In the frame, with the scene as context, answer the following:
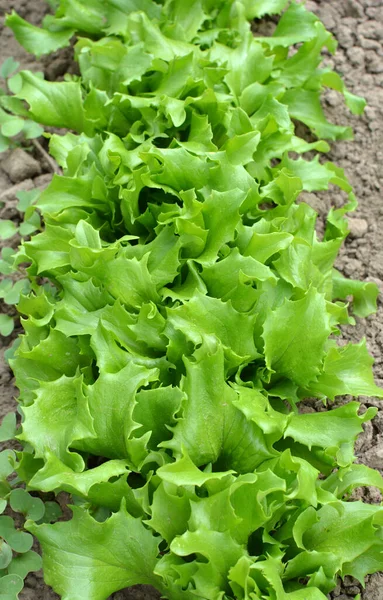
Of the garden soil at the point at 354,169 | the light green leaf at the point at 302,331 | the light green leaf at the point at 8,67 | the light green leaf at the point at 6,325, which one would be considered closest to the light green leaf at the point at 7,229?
the garden soil at the point at 354,169

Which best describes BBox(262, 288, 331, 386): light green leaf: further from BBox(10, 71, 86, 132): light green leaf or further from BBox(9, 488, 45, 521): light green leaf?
BBox(10, 71, 86, 132): light green leaf

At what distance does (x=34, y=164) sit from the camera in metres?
2.61

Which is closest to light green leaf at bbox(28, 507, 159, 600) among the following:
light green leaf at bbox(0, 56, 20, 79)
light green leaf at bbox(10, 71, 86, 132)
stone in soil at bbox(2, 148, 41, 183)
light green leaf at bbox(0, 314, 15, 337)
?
light green leaf at bbox(0, 314, 15, 337)

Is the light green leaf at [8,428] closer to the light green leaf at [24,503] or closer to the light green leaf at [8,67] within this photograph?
the light green leaf at [24,503]

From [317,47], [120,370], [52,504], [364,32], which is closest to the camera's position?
[120,370]

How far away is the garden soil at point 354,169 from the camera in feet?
6.45

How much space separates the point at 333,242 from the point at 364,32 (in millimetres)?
1319

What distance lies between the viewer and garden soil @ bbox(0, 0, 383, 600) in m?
1.97

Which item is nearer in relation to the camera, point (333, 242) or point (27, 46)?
point (333, 242)

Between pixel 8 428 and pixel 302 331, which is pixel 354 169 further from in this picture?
pixel 8 428

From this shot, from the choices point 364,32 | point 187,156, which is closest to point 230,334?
point 187,156

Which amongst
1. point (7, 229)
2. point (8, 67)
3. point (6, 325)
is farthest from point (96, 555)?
point (8, 67)

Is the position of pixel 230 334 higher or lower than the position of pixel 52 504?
higher

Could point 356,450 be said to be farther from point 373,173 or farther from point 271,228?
point 373,173
